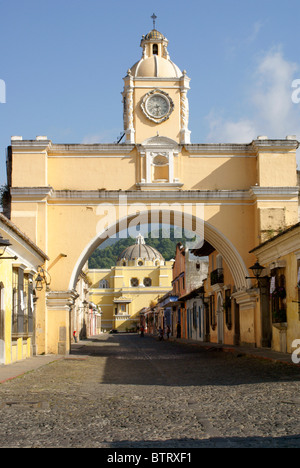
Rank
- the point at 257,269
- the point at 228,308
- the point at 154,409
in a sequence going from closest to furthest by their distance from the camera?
1. the point at 154,409
2. the point at 257,269
3. the point at 228,308

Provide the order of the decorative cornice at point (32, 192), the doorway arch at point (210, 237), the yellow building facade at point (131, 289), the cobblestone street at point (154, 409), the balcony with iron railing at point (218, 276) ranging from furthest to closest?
the yellow building facade at point (131, 289) < the balcony with iron railing at point (218, 276) < the doorway arch at point (210, 237) < the decorative cornice at point (32, 192) < the cobblestone street at point (154, 409)

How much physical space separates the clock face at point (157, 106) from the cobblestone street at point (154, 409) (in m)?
11.9

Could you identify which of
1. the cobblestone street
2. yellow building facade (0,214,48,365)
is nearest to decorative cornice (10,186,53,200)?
yellow building facade (0,214,48,365)

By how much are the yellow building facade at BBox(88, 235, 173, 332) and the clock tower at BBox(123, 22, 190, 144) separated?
6342 cm

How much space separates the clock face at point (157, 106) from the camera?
22672 millimetres

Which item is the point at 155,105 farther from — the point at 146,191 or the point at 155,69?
the point at 146,191

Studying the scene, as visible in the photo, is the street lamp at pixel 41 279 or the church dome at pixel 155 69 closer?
the street lamp at pixel 41 279

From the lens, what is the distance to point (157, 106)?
22.8 m

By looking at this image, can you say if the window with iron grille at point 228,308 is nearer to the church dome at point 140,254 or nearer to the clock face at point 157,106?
the clock face at point 157,106

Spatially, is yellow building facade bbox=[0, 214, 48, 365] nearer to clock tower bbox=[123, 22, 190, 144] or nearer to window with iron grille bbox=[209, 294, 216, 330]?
clock tower bbox=[123, 22, 190, 144]

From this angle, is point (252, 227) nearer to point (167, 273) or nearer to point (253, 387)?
point (253, 387)

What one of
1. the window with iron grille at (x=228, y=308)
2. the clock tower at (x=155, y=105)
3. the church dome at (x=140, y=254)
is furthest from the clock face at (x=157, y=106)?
the church dome at (x=140, y=254)

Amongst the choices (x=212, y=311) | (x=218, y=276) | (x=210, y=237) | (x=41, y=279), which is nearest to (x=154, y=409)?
(x=41, y=279)

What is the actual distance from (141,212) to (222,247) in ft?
11.1
